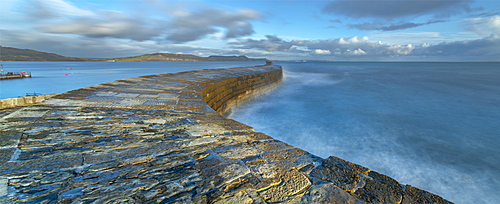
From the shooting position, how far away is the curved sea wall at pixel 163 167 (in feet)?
5.34

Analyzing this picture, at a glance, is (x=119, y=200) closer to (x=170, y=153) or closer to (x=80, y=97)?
(x=170, y=153)

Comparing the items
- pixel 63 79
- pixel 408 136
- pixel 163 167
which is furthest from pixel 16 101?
pixel 63 79

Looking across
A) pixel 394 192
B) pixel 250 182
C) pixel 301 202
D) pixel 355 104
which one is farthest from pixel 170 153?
pixel 355 104

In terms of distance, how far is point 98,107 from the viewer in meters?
4.07

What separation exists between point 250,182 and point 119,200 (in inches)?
36.6

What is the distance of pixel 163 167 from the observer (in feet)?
6.64

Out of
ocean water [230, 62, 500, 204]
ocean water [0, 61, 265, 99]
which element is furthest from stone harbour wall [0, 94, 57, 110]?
ocean water [0, 61, 265, 99]

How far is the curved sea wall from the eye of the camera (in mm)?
1627

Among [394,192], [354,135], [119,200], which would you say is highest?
[119,200]

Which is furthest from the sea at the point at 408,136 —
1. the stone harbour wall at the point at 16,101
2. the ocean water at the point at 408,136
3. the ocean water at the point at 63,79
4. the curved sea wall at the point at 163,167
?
the ocean water at the point at 63,79

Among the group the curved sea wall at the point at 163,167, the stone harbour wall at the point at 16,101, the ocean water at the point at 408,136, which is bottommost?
the ocean water at the point at 408,136

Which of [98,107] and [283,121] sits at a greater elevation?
[98,107]

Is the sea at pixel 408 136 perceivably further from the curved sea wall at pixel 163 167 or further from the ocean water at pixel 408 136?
the curved sea wall at pixel 163 167

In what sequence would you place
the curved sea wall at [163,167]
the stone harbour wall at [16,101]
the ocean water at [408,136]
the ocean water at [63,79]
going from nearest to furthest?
the curved sea wall at [163,167] → the stone harbour wall at [16,101] → the ocean water at [408,136] → the ocean water at [63,79]
